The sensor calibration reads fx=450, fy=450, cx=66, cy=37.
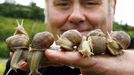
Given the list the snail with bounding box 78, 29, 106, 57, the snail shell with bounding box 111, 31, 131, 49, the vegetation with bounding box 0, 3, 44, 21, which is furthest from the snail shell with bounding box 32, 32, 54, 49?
the vegetation with bounding box 0, 3, 44, 21

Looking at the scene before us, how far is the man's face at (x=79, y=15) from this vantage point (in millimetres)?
2287

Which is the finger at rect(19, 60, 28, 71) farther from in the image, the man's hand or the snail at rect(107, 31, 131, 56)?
the snail at rect(107, 31, 131, 56)

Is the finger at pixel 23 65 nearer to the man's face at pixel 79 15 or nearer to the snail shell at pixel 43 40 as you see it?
the snail shell at pixel 43 40

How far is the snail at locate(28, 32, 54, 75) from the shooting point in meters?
1.44

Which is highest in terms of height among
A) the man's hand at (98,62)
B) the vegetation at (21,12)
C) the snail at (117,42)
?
the snail at (117,42)

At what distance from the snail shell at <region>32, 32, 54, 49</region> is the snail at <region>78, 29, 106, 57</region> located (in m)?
0.10

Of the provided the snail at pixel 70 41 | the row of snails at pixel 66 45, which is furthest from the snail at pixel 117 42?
the snail at pixel 70 41

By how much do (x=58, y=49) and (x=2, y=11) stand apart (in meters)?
23.5

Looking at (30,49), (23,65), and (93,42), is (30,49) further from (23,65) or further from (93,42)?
(93,42)

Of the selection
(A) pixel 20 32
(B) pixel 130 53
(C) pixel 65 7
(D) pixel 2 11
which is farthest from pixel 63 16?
(D) pixel 2 11

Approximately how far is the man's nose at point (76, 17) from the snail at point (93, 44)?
0.78m

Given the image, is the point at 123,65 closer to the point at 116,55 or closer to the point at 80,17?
the point at 116,55

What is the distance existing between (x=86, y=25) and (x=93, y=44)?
90 centimetres

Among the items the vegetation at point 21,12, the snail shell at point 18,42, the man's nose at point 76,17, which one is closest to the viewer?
the snail shell at point 18,42
